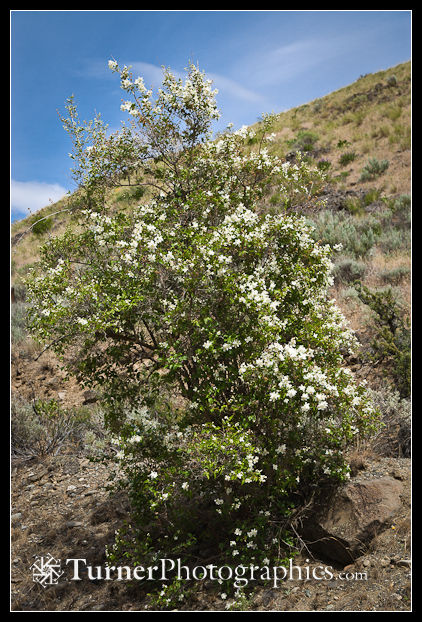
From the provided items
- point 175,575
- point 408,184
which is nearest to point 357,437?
point 175,575

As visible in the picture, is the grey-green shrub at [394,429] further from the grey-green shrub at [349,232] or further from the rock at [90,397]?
the grey-green shrub at [349,232]

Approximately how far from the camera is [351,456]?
177 inches

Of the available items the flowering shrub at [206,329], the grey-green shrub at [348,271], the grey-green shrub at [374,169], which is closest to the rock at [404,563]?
the flowering shrub at [206,329]

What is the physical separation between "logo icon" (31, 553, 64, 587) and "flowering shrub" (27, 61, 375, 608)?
118cm

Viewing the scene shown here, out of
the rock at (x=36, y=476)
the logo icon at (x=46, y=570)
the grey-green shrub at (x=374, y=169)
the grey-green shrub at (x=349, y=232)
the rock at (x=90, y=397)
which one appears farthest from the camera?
the grey-green shrub at (x=374, y=169)

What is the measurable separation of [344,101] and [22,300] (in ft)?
62.2

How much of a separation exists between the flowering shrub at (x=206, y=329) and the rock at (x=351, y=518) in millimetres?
237

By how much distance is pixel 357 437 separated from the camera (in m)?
4.61

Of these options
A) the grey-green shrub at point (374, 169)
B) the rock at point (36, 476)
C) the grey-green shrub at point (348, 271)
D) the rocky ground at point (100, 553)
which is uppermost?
the grey-green shrub at point (374, 169)

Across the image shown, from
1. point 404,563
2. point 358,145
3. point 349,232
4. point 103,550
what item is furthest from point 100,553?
point 358,145

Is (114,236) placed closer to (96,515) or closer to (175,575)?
(175,575)

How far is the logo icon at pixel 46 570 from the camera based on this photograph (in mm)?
4660

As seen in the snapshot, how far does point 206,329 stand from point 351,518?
2249 millimetres

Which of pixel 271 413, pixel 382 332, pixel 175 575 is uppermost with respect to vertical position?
pixel 382 332
